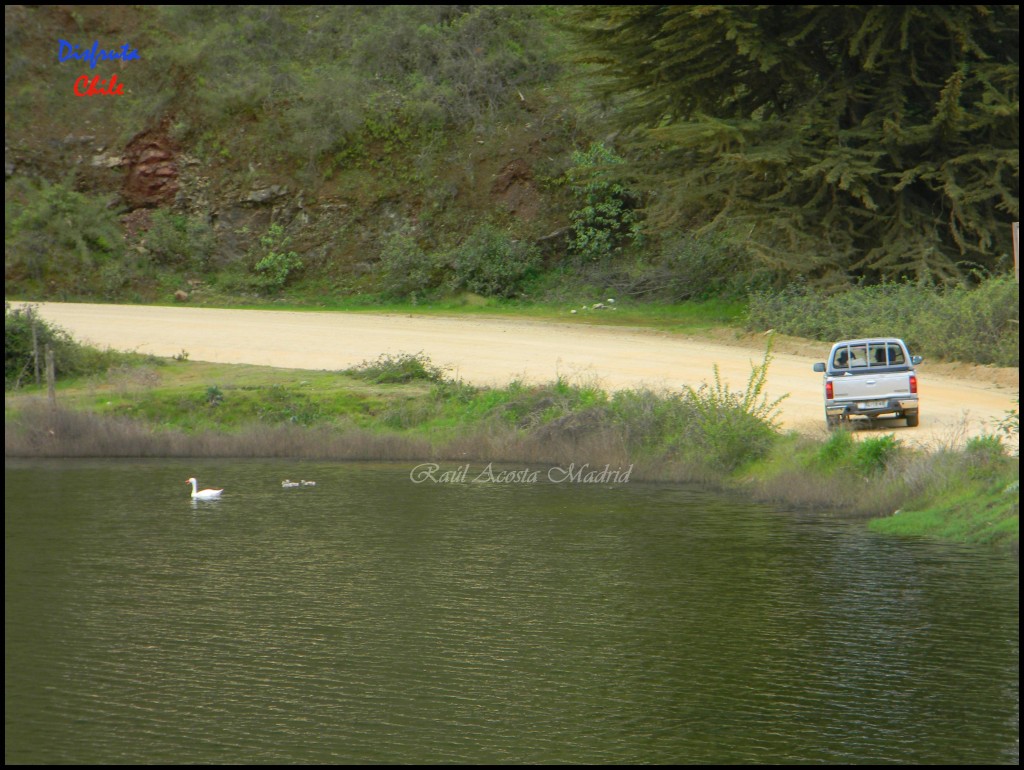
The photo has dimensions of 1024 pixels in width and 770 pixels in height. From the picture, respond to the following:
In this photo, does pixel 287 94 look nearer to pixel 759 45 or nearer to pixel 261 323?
pixel 261 323

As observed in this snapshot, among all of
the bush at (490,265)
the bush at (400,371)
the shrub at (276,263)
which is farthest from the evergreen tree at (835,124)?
the shrub at (276,263)

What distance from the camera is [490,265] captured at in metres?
38.3

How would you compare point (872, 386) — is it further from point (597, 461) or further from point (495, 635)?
point (495, 635)

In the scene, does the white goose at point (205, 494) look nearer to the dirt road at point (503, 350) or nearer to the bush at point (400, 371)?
the bush at point (400, 371)

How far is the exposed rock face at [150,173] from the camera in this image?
1743 inches

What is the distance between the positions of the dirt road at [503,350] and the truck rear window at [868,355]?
103cm

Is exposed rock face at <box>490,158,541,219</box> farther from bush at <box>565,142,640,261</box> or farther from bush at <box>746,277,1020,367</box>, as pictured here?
bush at <box>746,277,1020,367</box>

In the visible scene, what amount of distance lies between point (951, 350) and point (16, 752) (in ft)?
69.2

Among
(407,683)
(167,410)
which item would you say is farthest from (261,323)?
(407,683)

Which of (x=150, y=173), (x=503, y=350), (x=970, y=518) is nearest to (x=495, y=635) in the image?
(x=970, y=518)

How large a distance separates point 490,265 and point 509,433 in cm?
1659

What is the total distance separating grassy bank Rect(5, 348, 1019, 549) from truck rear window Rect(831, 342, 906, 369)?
122cm

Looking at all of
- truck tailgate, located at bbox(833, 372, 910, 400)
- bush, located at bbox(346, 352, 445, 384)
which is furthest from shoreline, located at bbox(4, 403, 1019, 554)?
bush, located at bbox(346, 352, 445, 384)

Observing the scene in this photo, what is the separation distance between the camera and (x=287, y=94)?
4606 cm
